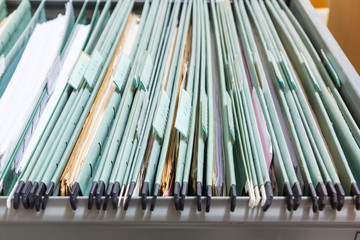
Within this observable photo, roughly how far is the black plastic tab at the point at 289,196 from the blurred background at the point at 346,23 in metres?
0.82

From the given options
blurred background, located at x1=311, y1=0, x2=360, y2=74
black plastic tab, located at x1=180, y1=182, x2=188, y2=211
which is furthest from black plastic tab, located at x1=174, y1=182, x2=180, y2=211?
blurred background, located at x1=311, y1=0, x2=360, y2=74

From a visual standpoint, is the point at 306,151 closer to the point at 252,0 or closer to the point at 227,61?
the point at 227,61

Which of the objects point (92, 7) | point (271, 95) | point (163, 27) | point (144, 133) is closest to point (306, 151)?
point (271, 95)

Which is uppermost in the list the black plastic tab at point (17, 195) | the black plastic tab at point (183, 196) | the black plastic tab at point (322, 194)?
the black plastic tab at point (322, 194)

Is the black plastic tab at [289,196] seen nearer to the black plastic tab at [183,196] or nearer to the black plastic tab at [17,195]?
the black plastic tab at [183,196]

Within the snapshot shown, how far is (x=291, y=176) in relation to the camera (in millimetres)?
613

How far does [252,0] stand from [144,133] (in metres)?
0.62

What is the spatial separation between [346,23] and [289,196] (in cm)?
95

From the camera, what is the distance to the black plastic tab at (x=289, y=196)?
1.93 feet

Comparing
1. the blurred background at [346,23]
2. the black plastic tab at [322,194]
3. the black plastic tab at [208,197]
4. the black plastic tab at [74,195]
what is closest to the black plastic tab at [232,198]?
the black plastic tab at [208,197]

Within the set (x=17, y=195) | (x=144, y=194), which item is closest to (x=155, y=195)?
(x=144, y=194)

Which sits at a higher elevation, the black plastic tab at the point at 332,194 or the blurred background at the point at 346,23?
the blurred background at the point at 346,23

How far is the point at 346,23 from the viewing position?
50.9 inches

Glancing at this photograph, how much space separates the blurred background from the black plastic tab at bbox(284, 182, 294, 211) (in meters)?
0.82
